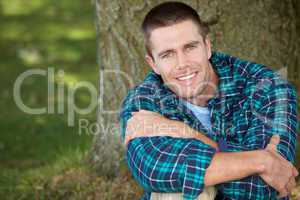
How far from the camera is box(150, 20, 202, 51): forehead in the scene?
3.38 metres

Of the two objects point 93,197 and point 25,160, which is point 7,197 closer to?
point 93,197

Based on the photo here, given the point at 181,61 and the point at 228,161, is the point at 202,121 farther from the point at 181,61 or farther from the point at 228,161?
the point at 228,161

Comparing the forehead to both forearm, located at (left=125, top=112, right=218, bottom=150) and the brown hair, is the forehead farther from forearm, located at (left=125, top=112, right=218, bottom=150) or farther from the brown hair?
forearm, located at (left=125, top=112, right=218, bottom=150)

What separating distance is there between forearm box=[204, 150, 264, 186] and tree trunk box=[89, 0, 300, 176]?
5.31 ft

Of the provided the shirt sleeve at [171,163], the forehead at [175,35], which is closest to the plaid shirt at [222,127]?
the shirt sleeve at [171,163]

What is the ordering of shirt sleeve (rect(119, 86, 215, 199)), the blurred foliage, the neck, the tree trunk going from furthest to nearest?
the blurred foliage < the tree trunk < the neck < shirt sleeve (rect(119, 86, 215, 199))

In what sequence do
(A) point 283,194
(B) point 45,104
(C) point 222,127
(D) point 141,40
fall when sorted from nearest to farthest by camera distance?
(A) point 283,194
(C) point 222,127
(D) point 141,40
(B) point 45,104

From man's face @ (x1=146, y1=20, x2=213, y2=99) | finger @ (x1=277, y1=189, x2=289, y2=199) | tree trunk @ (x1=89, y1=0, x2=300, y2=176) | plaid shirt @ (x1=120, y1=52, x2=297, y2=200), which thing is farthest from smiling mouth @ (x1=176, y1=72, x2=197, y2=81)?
tree trunk @ (x1=89, y1=0, x2=300, y2=176)

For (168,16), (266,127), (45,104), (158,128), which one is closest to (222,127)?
(266,127)

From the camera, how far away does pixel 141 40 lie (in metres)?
4.61

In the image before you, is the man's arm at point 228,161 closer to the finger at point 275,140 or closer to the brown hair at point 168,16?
the finger at point 275,140

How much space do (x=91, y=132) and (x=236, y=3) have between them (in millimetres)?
2922

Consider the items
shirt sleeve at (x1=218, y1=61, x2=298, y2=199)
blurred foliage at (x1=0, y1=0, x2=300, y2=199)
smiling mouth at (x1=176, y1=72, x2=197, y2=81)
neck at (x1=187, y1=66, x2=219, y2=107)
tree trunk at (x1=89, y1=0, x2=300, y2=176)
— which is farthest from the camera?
blurred foliage at (x1=0, y1=0, x2=300, y2=199)

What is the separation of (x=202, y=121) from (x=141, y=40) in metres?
1.34
